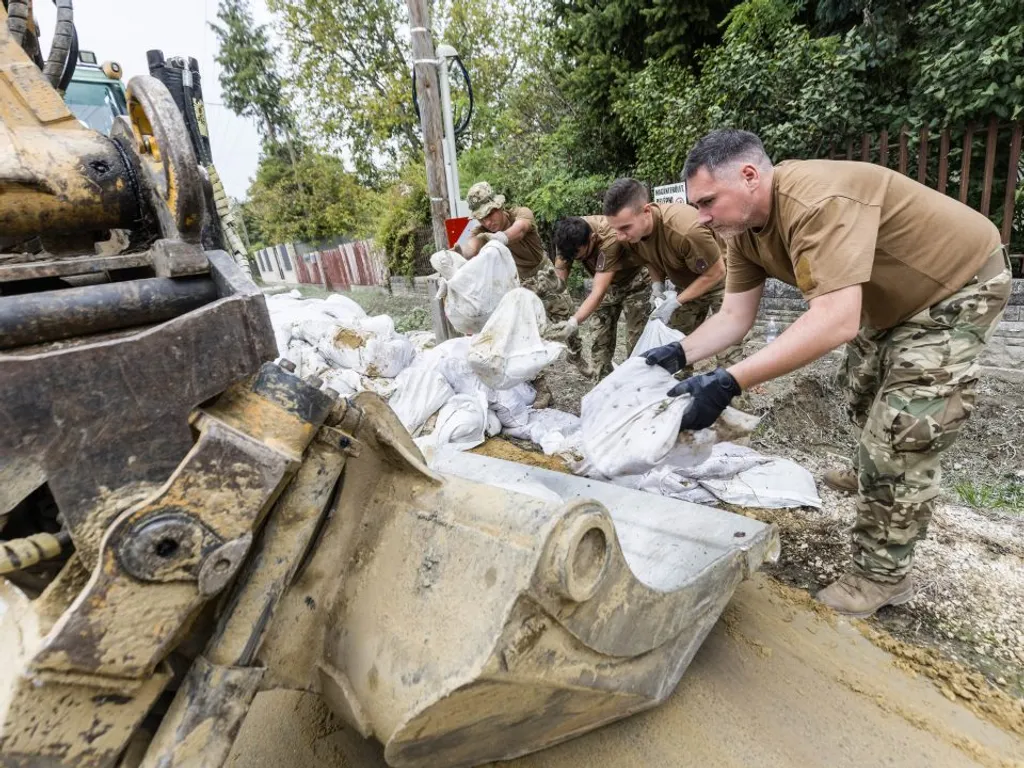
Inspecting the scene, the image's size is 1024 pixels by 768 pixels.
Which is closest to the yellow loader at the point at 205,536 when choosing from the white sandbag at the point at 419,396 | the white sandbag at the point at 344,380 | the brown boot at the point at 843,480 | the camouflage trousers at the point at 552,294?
the brown boot at the point at 843,480

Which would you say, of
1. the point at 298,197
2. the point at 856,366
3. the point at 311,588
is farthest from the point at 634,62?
the point at 298,197

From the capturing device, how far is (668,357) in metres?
2.33

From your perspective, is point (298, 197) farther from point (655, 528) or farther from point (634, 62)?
point (655, 528)

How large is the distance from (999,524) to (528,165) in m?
10.3

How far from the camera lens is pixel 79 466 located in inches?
27.1

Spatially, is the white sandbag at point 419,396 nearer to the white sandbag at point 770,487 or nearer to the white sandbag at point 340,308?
the white sandbag at point 340,308

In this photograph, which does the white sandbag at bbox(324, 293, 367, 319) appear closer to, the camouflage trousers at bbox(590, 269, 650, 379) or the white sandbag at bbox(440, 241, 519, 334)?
the white sandbag at bbox(440, 241, 519, 334)

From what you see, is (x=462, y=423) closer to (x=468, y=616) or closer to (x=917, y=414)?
(x=917, y=414)

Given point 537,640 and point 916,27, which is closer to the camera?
point 537,640

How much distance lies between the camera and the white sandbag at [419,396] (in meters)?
3.68

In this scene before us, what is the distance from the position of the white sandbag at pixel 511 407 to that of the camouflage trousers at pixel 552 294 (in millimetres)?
994

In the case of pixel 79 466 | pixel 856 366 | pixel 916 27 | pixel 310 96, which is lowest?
pixel 856 366

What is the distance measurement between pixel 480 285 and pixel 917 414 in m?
2.70

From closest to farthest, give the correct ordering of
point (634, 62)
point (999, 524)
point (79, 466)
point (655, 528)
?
point (79, 466), point (655, 528), point (999, 524), point (634, 62)
